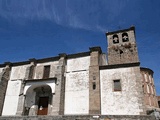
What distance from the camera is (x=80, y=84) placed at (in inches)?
679

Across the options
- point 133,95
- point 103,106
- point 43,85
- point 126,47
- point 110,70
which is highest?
point 126,47

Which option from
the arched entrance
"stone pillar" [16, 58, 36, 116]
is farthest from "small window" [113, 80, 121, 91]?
"stone pillar" [16, 58, 36, 116]

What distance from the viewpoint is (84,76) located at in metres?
17.6

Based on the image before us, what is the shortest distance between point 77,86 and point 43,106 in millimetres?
4648

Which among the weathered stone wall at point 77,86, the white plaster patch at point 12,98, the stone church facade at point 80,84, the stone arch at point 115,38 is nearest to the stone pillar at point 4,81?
the stone church facade at point 80,84

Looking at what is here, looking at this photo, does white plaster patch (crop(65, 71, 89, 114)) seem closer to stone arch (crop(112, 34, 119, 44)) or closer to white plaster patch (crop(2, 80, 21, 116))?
stone arch (crop(112, 34, 119, 44))

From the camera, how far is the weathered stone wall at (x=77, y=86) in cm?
1616

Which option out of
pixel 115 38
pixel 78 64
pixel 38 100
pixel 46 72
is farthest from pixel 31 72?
pixel 115 38

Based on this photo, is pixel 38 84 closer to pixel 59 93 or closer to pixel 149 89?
pixel 59 93

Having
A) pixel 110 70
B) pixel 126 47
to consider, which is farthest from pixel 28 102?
pixel 126 47

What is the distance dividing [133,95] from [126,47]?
688 cm

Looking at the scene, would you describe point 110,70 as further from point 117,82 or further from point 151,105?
point 151,105

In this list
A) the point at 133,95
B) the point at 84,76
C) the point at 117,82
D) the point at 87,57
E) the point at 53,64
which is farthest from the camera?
the point at 53,64

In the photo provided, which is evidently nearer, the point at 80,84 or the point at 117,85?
the point at 117,85
